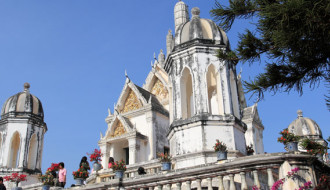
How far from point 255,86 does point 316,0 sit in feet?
7.16

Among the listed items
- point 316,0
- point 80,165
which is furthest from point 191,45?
point 316,0

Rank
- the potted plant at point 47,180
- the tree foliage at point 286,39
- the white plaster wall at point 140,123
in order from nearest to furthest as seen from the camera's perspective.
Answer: the tree foliage at point 286,39, the potted plant at point 47,180, the white plaster wall at point 140,123

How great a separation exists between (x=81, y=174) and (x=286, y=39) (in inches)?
302

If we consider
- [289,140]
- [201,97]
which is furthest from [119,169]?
[289,140]

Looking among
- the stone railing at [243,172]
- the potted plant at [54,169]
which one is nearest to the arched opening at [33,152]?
the potted plant at [54,169]

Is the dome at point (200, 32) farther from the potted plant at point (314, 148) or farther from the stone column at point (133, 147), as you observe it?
the stone column at point (133, 147)

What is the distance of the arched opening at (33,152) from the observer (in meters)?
24.2

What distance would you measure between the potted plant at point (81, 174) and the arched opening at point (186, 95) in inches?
159

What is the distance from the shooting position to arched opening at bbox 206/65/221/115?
49.6ft

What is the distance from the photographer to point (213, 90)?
1595cm

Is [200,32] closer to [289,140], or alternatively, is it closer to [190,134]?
[190,134]

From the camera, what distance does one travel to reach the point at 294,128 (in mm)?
31031

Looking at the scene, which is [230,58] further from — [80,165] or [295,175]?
[80,165]

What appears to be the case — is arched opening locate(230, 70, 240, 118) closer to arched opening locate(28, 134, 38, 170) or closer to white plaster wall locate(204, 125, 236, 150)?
white plaster wall locate(204, 125, 236, 150)
